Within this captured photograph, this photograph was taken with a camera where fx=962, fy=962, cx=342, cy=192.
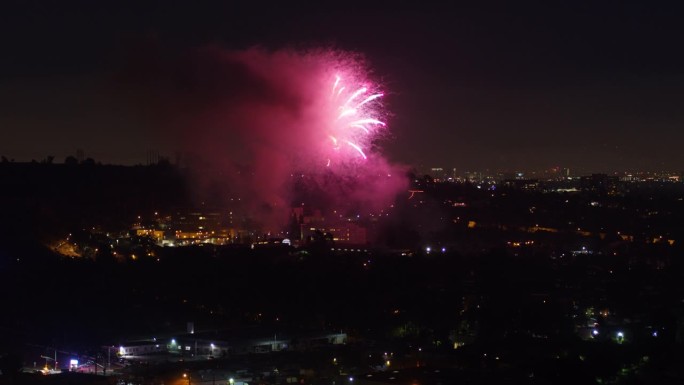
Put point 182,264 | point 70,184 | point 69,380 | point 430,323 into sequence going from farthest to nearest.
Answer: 1. point 70,184
2. point 182,264
3. point 430,323
4. point 69,380

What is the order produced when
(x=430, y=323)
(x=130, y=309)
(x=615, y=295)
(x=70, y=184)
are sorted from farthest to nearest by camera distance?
(x=70, y=184), (x=615, y=295), (x=130, y=309), (x=430, y=323)

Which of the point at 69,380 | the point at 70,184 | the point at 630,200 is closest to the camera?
the point at 69,380

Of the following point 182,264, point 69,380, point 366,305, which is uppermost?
point 182,264

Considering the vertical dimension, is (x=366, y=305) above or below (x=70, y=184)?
below

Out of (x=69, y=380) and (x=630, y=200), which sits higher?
(x=630, y=200)

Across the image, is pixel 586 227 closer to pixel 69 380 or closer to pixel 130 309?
pixel 130 309

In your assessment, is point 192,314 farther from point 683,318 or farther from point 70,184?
point 70,184

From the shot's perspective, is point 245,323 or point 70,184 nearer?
point 245,323

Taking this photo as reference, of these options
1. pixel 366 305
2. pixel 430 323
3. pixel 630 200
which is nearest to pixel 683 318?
pixel 430 323

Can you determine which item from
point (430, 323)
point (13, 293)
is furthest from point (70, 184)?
point (430, 323)
